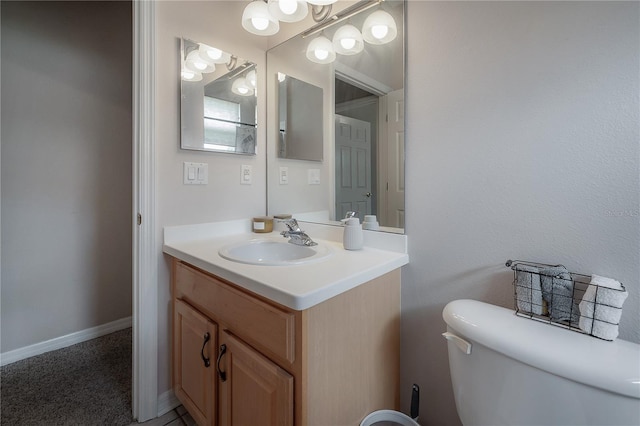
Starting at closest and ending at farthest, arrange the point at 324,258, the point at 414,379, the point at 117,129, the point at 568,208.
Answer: the point at 568,208 → the point at 324,258 → the point at 414,379 → the point at 117,129

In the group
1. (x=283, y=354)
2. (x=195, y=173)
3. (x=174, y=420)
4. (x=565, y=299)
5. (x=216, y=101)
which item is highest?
(x=216, y=101)

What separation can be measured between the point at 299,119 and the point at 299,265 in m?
1.01

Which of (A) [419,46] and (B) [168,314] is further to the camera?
(B) [168,314]

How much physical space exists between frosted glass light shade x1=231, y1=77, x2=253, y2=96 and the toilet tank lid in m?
1.44

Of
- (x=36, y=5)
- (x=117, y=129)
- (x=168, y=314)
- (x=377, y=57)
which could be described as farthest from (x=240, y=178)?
(x=36, y=5)

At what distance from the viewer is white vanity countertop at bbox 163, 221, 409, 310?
73 centimetres

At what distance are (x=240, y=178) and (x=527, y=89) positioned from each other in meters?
1.31

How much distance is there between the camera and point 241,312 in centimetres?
88

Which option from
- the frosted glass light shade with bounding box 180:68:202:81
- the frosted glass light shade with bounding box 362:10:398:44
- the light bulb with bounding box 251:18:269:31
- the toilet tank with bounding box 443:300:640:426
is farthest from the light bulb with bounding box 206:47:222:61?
the toilet tank with bounding box 443:300:640:426

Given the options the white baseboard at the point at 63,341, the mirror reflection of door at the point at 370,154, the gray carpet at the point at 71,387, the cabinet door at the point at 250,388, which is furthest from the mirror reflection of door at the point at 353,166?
the white baseboard at the point at 63,341

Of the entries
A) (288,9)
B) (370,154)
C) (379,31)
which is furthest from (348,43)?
(370,154)

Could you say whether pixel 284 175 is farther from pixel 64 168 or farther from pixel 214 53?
pixel 64 168

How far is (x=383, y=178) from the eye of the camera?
1.18m

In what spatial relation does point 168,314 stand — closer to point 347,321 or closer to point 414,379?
point 347,321
